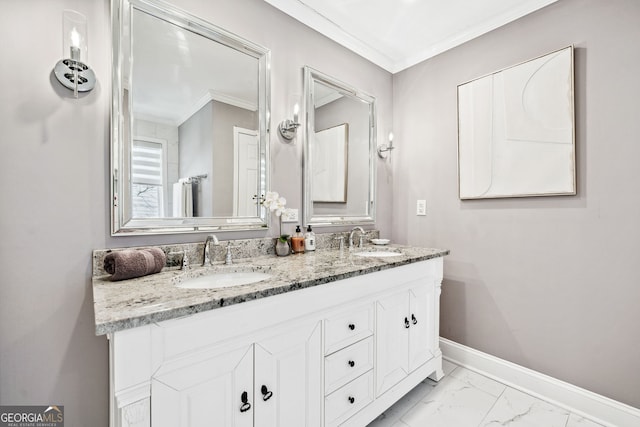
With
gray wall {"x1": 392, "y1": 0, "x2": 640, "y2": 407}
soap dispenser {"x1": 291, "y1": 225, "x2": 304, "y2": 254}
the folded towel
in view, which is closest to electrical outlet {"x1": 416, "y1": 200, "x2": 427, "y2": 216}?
gray wall {"x1": 392, "y1": 0, "x2": 640, "y2": 407}

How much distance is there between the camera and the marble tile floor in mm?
1460

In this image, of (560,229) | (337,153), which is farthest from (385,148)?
(560,229)

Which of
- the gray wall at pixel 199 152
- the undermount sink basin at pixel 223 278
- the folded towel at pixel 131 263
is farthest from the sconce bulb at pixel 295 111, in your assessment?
the folded towel at pixel 131 263

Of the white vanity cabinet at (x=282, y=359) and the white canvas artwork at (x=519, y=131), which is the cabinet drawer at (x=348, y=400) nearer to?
the white vanity cabinet at (x=282, y=359)

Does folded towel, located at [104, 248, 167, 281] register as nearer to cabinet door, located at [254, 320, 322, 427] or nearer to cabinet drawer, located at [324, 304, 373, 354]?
cabinet door, located at [254, 320, 322, 427]

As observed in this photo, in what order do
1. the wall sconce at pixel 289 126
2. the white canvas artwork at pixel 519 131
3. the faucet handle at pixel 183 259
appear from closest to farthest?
the faucet handle at pixel 183 259
the white canvas artwork at pixel 519 131
the wall sconce at pixel 289 126

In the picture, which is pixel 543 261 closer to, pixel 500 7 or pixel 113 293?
pixel 500 7

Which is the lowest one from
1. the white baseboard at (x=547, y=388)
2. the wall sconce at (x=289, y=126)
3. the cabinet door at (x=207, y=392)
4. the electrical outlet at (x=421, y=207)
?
the white baseboard at (x=547, y=388)

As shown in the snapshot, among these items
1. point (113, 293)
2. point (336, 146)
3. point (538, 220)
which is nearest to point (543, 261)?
point (538, 220)

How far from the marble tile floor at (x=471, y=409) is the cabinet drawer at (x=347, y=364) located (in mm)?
433

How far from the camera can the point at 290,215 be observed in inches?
68.1

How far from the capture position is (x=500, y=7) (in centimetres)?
176

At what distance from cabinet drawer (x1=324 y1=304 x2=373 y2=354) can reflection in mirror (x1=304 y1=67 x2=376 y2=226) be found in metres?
0.74

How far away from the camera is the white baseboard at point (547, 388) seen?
142 centimetres
